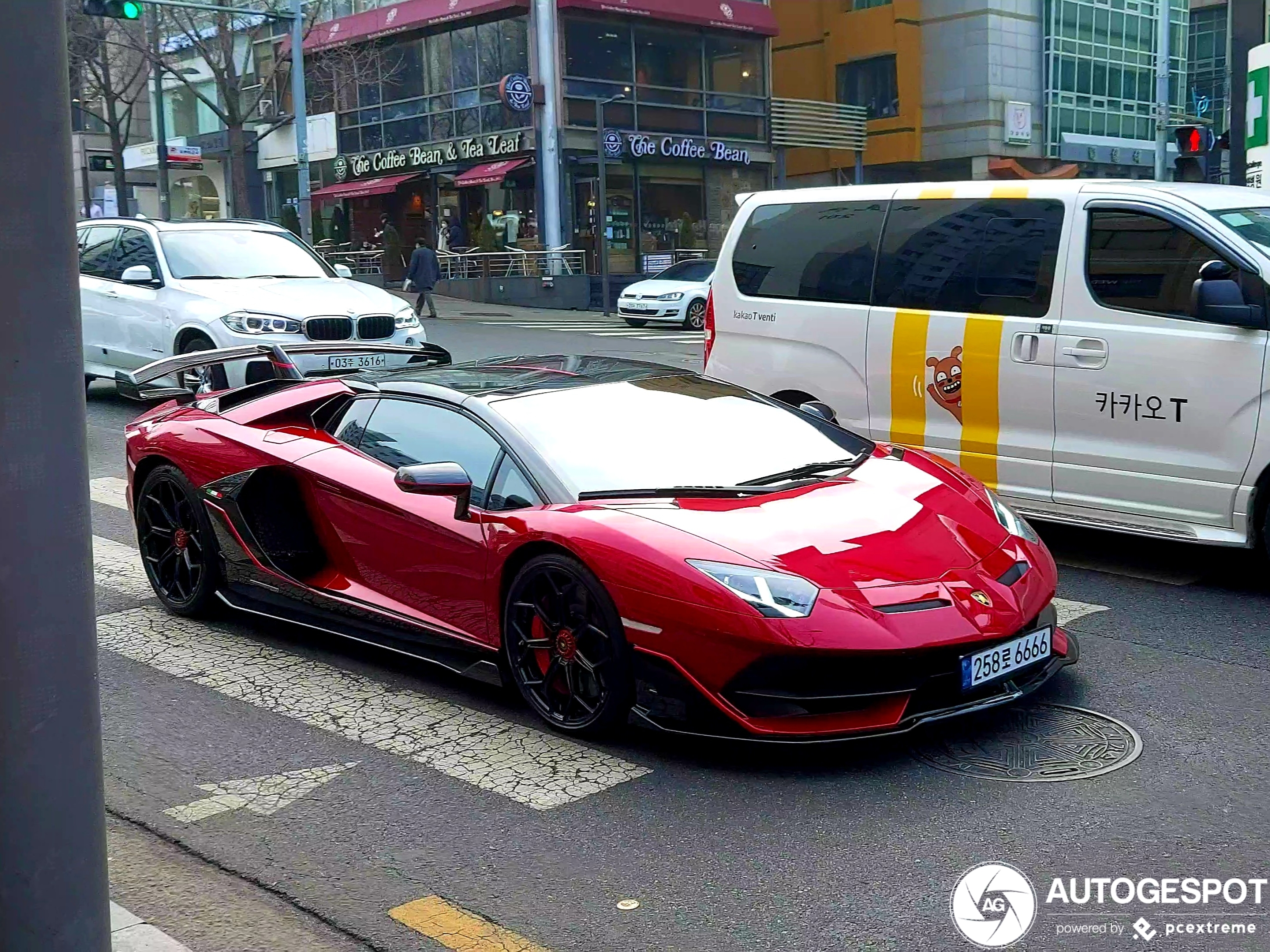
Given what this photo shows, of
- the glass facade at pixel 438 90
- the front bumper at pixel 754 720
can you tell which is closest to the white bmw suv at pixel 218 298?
the front bumper at pixel 754 720

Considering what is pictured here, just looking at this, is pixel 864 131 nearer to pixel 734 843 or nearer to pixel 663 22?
pixel 663 22

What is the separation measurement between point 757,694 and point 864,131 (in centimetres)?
4598

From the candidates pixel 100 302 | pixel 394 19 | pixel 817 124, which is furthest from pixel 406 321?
pixel 817 124

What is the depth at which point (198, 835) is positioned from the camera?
4531mm

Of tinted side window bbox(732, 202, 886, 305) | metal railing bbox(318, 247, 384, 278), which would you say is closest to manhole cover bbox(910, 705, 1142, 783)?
tinted side window bbox(732, 202, 886, 305)

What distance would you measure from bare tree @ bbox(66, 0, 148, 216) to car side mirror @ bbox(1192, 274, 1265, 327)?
114ft

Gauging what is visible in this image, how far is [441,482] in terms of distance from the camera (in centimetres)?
554

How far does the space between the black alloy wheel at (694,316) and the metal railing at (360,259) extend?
15303mm

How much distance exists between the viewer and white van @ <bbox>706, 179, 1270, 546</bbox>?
7.14 m

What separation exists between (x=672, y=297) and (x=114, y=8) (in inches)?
474

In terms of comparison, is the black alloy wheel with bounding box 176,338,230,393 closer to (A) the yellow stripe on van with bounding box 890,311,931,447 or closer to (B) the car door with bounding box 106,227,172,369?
(B) the car door with bounding box 106,227,172,369

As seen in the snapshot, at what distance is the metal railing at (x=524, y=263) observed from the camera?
38594 millimetres

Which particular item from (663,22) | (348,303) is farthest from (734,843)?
(663,22)

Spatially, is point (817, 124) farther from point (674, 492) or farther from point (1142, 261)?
point (674, 492)
